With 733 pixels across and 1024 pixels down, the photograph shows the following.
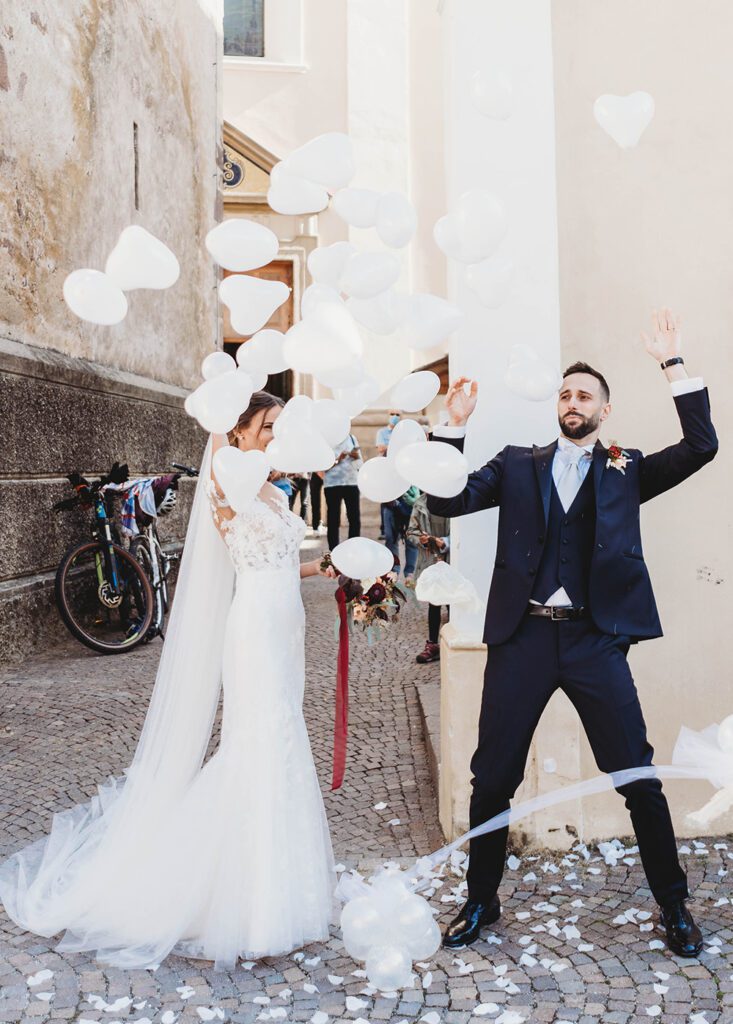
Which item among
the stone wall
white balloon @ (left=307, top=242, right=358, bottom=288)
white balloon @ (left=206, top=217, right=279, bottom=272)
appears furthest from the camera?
the stone wall

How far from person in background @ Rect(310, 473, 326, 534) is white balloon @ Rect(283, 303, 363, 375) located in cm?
1205

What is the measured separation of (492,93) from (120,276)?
1441 millimetres

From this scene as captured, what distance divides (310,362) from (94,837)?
2.05 metres

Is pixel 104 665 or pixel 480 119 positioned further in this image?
pixel 104 665

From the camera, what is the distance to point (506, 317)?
371 cm

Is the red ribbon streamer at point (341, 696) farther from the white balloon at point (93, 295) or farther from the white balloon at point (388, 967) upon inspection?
the white balloon at point (93, 295)

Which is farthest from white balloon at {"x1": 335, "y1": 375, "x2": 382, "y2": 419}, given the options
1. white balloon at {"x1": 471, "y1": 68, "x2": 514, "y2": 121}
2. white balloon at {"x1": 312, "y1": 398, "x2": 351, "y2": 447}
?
white balloon at {"x1": 471, "y1": 68, "x2": 514, "y2": 121}

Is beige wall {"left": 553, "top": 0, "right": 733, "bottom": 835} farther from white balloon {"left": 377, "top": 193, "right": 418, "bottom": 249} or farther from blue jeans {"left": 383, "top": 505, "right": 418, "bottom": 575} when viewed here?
blue jeans {"left": 383, "top": 505, "right": 418, "bottom": 575}

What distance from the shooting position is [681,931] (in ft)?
9.56

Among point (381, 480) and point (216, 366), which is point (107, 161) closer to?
point (216, 366)

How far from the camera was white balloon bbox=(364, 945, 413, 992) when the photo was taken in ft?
8.99

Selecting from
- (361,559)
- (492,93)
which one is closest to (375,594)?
(361,559)

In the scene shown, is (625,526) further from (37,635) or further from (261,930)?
(37,635)

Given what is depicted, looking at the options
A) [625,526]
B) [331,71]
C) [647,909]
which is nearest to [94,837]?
[647,909]
